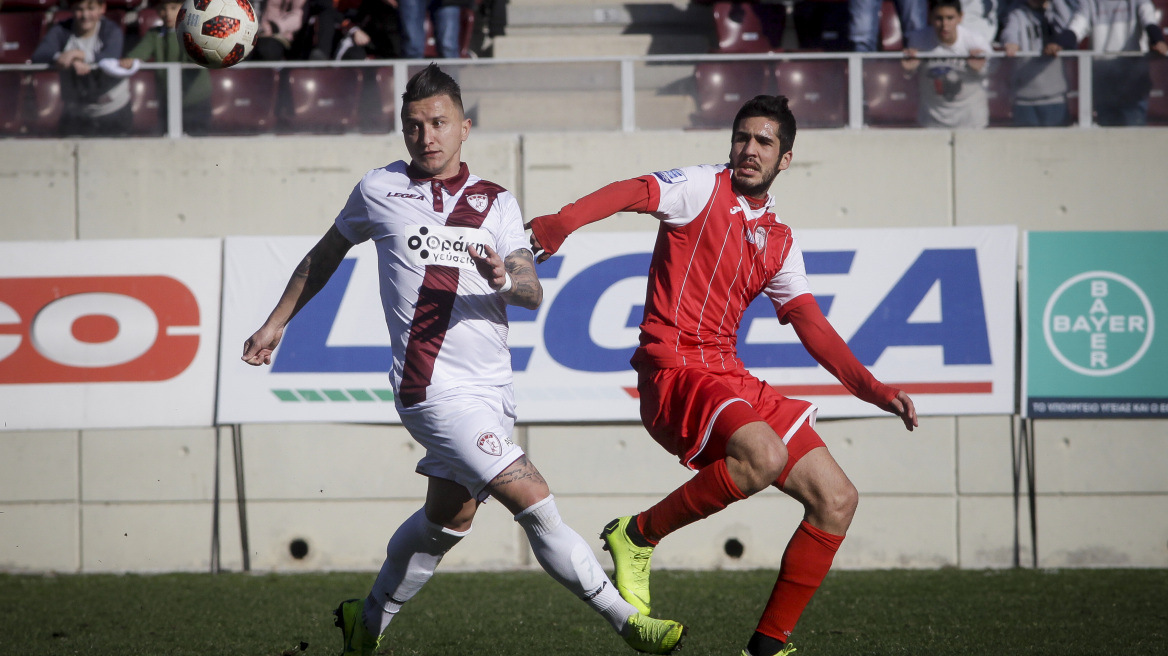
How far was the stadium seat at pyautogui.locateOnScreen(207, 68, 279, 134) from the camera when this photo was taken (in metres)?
7.46

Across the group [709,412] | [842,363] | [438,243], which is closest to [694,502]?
[709,412]

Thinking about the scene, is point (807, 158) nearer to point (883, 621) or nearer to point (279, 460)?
point (883, 621)

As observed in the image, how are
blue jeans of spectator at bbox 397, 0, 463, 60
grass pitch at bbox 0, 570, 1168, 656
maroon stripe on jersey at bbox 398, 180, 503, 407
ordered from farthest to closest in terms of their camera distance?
blue jeans of spectator at bbox 397, 0, 463, 60 → grass pitch at bbox 0, 570, 1168, 656 → maroon stripe on jersey at bbox 398, 180, 503, 407

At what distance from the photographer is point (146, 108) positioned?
292 inches

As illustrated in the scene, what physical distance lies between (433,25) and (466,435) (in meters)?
5.86

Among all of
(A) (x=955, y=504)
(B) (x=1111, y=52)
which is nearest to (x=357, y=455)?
(A) (x=955, y=504)

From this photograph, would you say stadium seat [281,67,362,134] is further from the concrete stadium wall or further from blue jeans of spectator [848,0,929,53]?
blue jeans of spectator [848,0,929,53]

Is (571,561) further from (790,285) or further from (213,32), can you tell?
(213,32)

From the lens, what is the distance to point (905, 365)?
23.3ft

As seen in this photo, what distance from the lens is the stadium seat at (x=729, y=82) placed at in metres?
7.37

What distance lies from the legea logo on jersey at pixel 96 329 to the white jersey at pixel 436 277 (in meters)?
3.99

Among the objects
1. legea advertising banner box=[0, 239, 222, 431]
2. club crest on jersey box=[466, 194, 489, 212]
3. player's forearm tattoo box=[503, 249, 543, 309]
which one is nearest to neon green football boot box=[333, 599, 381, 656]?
player's forearm tattoo box=[503, 249, 543, 309]

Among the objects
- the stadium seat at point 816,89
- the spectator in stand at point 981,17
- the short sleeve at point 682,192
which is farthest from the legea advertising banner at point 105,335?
the spectator in stand at point 981,17

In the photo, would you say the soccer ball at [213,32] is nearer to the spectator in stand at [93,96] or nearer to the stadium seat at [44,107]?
the spectator in stand at [93,96]
